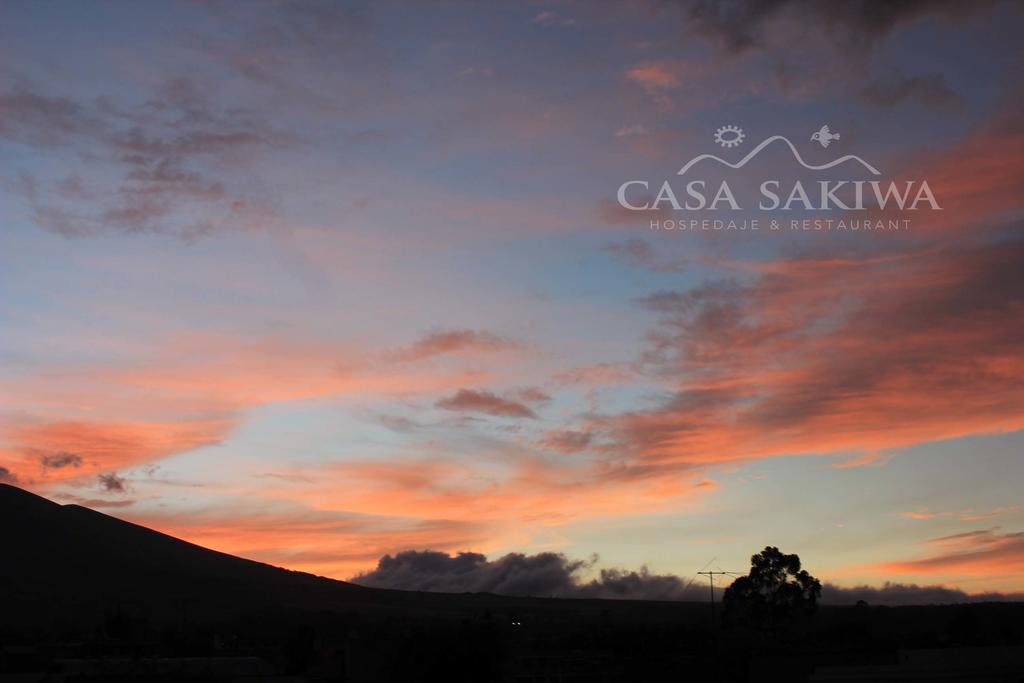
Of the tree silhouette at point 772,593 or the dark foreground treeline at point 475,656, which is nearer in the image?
the dark foreground treeline at point 475,656

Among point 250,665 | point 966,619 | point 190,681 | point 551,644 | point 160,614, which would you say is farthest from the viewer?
point 160,614

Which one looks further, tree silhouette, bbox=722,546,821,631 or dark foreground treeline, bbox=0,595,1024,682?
tree silhouette, bbox=722,546,821,631

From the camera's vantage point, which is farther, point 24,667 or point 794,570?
point 794,570

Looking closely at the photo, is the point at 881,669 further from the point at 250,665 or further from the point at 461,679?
the point at 250,665

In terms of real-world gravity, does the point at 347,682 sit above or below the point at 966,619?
below

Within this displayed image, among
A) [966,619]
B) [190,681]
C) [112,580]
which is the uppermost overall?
[112,580]

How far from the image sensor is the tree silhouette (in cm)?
10875

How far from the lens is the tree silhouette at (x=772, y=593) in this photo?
108750 mm

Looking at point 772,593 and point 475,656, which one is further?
point 772,593

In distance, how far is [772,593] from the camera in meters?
109

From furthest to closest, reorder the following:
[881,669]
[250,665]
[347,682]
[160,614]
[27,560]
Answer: [27,560], [160,614], [347,682], [250,665], [881,669]

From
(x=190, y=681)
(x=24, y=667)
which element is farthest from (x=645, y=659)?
(x=24, y=667)

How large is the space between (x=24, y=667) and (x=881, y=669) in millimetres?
46873

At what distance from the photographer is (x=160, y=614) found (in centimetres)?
17700
